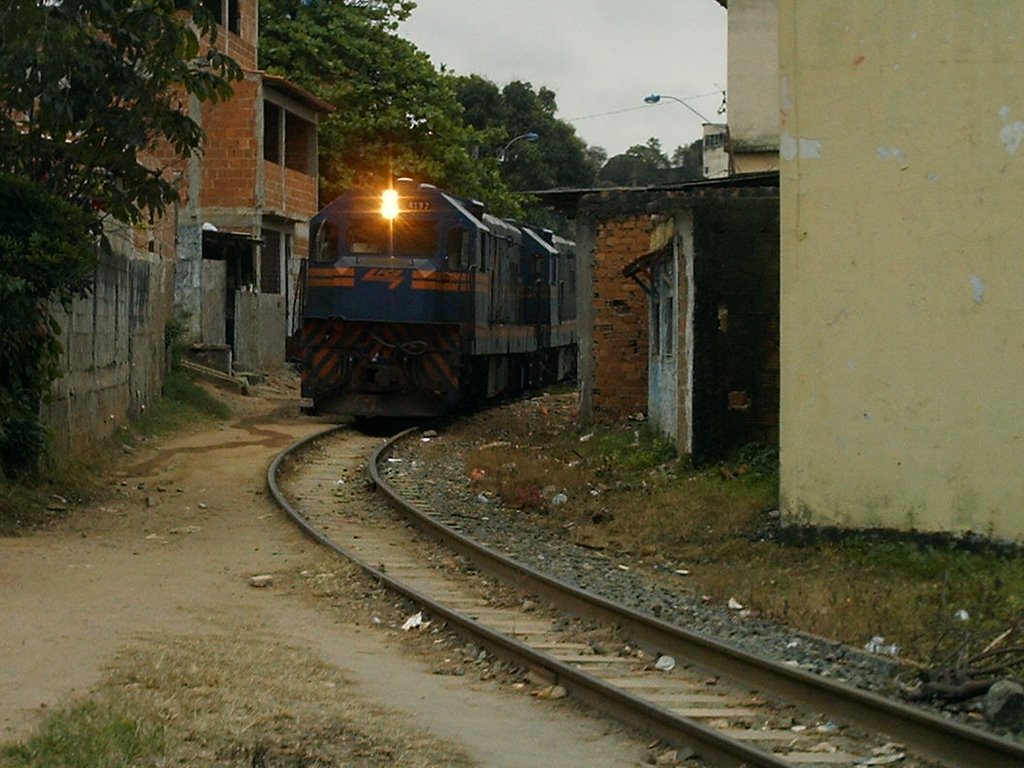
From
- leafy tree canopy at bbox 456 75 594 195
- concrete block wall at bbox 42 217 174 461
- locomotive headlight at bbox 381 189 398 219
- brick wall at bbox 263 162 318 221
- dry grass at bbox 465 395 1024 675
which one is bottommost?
dry grass at bbox 465 395 1024 675

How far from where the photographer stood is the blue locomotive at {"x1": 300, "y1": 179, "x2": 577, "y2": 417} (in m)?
22.0

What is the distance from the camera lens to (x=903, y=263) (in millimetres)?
11648

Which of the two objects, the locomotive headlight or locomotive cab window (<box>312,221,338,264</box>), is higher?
the locomotive headlight

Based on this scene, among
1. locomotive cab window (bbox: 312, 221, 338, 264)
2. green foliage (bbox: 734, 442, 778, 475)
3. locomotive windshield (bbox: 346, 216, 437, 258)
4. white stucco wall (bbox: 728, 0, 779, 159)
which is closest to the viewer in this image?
green foliage (bbox: 734, 442, 778, 475)

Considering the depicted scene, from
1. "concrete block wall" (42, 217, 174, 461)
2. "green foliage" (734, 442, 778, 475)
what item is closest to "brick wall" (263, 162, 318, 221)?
"concrete block wall" (42, 217, 174, 461)

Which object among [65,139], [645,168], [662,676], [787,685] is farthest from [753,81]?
[645,168]

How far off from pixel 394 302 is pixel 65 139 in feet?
24.7

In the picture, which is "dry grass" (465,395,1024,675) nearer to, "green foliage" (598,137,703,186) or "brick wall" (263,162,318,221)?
"brick wall" (263,162,318,221)

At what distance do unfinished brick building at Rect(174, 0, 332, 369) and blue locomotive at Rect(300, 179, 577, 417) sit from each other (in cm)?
736

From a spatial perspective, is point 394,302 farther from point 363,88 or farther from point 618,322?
point 363,88

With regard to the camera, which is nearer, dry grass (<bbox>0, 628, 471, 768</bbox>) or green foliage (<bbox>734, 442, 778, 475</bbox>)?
dry grass (<bbox>0, 628, 471, 768</bbox>)

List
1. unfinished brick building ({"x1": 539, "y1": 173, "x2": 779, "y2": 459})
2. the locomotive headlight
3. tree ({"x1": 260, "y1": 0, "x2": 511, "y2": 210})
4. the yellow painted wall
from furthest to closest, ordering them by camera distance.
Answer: tree ({"x1": 260, "y1": 0, "x2": 511, "y2": 210}), the locomotive headlight, unfinished brick building ({"x1": 539, "y1": 173, "x2": 779, "y2": 459}), the yellow painted wall

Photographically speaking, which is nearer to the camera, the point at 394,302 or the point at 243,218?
the point at 394,302

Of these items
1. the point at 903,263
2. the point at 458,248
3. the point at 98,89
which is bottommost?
the point at 903,263
